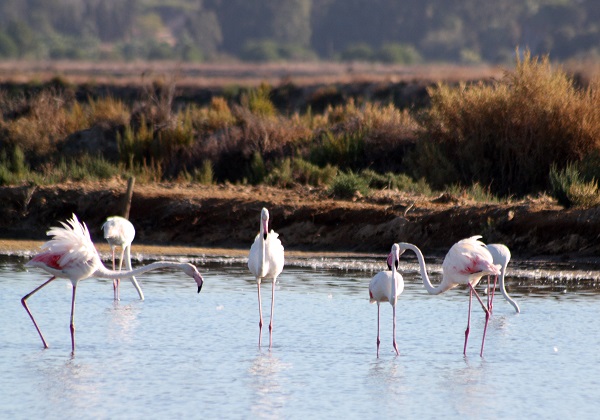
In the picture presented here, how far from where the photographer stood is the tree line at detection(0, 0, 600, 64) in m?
81.2

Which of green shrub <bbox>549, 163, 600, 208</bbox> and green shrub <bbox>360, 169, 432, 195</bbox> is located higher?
green shrub <bbox>549, 163, 600, 208</bbox>

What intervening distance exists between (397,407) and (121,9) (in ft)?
330

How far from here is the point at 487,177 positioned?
779 inches

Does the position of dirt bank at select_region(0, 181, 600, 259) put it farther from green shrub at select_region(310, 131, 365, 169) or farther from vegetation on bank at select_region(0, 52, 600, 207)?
green shrub at select_region(310, 131, 365, 169)

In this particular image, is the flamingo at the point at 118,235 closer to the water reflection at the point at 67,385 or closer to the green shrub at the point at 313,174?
the water reflection at the point at 67,385

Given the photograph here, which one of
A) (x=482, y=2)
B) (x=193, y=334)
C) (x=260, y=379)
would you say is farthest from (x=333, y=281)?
(x=482, y=2)

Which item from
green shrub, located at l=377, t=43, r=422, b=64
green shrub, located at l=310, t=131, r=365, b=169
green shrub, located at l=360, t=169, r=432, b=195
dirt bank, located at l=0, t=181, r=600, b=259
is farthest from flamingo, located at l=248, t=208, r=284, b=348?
green shrub, located at l=377, t=43, r=422, b=64

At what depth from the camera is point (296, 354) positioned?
9531 mm

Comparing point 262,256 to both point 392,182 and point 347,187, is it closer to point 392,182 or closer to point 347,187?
point 347,187

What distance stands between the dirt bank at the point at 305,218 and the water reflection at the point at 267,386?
Result: 737cm

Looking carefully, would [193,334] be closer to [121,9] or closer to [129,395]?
[129,395]

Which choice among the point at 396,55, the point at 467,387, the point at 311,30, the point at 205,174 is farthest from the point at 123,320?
the point at 311,30

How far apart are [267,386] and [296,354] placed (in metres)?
1.13

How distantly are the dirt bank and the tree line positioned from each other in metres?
59.7
